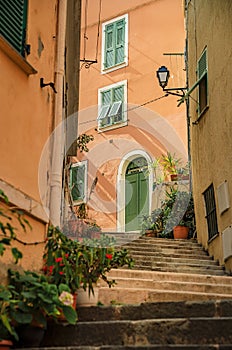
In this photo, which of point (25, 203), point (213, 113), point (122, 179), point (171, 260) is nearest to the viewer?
point (25, 203)

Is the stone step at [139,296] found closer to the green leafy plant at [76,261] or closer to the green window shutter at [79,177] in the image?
the green leafy plant at [76,261]

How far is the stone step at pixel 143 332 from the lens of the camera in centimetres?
462

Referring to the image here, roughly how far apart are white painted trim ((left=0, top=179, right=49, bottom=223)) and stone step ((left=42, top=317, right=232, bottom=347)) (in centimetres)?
114

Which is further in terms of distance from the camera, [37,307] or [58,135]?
[58,135]

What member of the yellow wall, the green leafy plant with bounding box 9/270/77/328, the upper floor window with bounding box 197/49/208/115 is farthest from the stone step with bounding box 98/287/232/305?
the upper floor window with bounding box 197/49/208/115

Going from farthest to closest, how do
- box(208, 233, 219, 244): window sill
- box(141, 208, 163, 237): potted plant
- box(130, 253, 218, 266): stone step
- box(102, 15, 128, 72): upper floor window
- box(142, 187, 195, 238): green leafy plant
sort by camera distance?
box(102, 15, 128, 72): upper floor window → box(141, 208, 163, 237): potted plant → box(142, 187, 195, 238): green leafy plant → box(208, 233, 219, 244): window sill → box(130, 253, 218, 266): stone step

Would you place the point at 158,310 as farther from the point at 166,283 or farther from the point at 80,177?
the point at 80,177

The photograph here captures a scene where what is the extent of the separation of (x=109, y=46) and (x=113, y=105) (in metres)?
2.08

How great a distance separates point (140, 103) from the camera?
17844mm

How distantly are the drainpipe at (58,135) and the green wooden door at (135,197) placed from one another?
32.8 feet

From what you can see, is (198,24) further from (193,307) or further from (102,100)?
(193,307)

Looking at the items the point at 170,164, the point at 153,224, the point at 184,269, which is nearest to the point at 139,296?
the point at 184,269

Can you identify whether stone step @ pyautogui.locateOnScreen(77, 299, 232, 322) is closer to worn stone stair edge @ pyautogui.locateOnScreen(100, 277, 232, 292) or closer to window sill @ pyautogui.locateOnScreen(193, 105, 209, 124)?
worn stone stair edge @ pyautogui.locateOnScreen(100, 277, 232, 292)

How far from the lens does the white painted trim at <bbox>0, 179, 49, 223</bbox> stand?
546 cm
